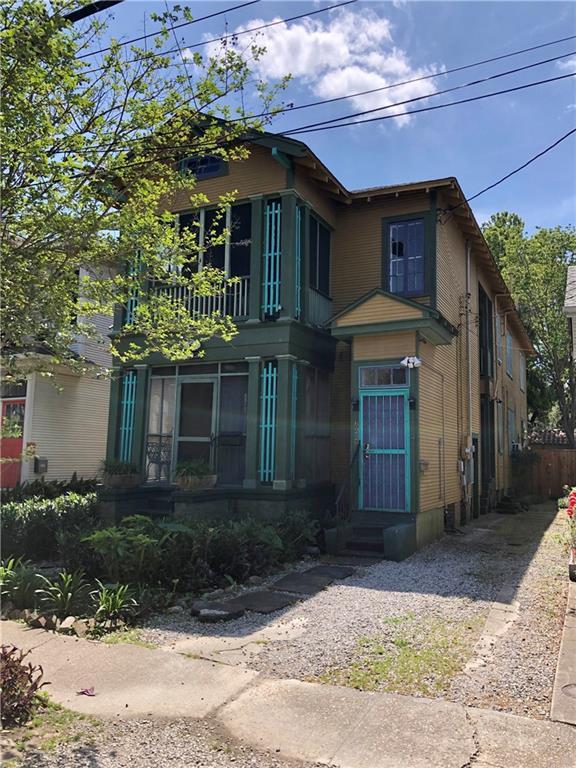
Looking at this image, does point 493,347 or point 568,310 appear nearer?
point 568,310

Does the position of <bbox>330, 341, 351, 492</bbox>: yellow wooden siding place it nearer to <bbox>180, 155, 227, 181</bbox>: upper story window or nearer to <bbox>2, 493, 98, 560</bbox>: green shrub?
<bbox>180, 155, 227, 181</bbox>: upper story window

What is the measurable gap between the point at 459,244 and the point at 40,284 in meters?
11.0

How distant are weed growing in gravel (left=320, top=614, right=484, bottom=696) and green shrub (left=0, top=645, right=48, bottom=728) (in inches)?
80.9

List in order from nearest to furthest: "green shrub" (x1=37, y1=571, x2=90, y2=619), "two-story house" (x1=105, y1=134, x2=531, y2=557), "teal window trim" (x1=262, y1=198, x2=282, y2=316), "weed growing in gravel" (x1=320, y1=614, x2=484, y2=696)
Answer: "weed growing in gravel" (x1=320, y1=614, x2=484, y2=696) < "green shrub" (x1=37, y1=571, x2=90, y2=619) < "two-story house" (x1=105, y1=134, x2=531, y2=557) < "teal window trim" (x1=262, y1=198, x2=282, y2=316)

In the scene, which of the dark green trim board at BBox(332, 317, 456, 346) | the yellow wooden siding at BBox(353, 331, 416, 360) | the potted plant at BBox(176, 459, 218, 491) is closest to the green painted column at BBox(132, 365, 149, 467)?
the potted plant at BBox(176, 459, 218, 491)

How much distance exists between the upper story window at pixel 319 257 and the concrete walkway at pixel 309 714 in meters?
8.17

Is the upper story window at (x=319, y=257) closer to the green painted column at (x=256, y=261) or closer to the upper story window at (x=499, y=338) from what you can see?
the green painted column at (x=256, y=261)

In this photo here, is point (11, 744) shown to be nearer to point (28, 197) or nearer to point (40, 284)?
point (40, 284)

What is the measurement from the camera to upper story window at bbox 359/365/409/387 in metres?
9.97

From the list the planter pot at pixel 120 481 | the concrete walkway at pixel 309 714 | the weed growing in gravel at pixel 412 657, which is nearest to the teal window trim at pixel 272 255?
the planter pot at pixel 120 481

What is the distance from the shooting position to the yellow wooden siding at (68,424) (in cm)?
1535

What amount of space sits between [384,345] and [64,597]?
651 centimetres

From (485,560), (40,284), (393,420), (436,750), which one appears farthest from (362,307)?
(436,750)

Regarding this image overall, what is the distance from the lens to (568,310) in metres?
12.3
